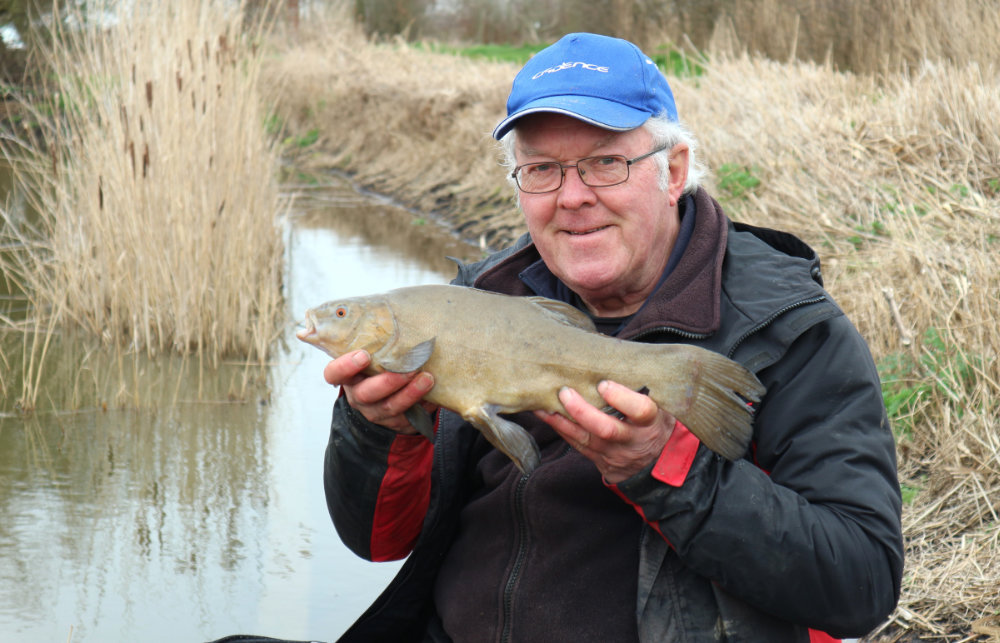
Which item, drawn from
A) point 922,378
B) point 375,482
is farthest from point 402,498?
point 922,378

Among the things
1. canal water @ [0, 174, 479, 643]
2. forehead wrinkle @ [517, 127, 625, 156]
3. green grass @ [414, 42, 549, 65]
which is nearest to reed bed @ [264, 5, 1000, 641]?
forehead wrinkle @ [517, 127, 625, 156]

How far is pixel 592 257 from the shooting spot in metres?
2.36

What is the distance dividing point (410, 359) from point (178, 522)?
113 inches

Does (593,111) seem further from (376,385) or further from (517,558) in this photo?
(517,558)

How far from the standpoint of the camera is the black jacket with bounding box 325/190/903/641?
1.94 metres

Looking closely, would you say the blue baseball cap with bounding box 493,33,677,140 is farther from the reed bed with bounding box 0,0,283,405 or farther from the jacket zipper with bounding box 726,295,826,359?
the reed bed with bounding box 0,0,283,405

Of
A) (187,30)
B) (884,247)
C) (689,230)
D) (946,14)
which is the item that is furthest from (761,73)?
(689,230)

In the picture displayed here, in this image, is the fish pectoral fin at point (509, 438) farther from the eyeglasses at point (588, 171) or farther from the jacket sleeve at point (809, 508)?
the eyeglasses at point (588, 171)

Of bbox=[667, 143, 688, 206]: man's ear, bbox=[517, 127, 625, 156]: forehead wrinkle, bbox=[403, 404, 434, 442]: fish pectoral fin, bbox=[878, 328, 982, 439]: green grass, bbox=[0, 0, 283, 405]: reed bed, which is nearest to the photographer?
bbox=[403, 404, 434, 442]: fish pectoral fin

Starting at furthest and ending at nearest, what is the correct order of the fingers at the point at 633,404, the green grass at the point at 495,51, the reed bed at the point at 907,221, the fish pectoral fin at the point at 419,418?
the green grass at the point at 495,51 → the reed bed at the point at 907,221 → the fish pectoral fin at the point at 419,418 → the fingers at the point at 633,404

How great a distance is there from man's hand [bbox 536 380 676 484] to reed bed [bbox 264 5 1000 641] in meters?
1.67

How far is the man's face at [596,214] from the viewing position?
2.36 m

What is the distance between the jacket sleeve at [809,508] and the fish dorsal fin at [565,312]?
1.33ft

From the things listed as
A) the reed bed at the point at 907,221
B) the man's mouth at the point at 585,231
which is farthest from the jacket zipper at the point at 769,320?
the reed bed at the point at 907,221
